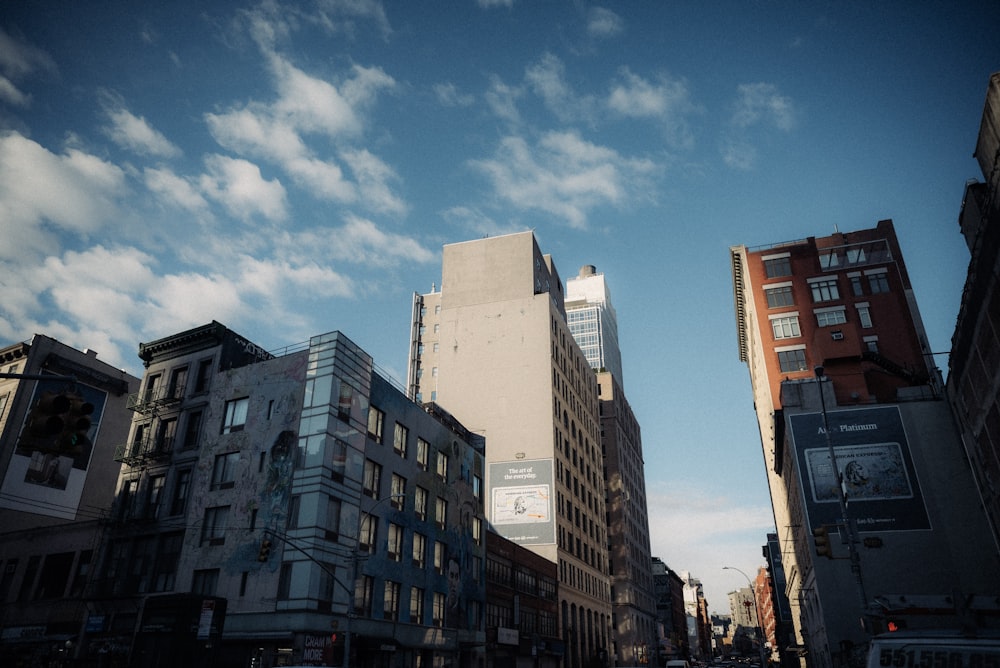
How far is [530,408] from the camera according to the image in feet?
235

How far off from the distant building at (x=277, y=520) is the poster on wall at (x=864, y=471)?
27.8 metres

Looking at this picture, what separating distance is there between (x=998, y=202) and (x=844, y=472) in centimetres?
2962

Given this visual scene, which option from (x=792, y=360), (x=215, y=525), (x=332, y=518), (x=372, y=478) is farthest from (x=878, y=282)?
(x=215, y=525)

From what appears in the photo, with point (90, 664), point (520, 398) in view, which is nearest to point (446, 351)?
point (520, 398)

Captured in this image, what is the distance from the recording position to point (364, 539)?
122 feet

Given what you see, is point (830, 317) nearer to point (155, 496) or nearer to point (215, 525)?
point (215, 525)

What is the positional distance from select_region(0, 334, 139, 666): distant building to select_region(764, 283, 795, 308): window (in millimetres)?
62637

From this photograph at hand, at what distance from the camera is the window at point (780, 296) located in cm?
6675

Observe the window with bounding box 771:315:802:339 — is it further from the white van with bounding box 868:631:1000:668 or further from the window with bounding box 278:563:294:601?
the white van with bounding box 868:631:1000:668

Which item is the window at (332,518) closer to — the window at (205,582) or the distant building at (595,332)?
the window at (205,582)

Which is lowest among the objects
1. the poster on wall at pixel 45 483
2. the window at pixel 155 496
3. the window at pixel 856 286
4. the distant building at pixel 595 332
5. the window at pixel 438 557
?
the window at pixel 438 557

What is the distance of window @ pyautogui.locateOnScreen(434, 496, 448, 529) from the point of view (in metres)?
46.1

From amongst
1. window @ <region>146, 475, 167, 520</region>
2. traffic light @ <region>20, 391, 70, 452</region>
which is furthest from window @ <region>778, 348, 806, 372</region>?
traffic light @ <region>20, 391, 70, 452</region>

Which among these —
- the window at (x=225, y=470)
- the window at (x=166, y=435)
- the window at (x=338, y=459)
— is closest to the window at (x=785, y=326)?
the window at (x=338, y=459)
